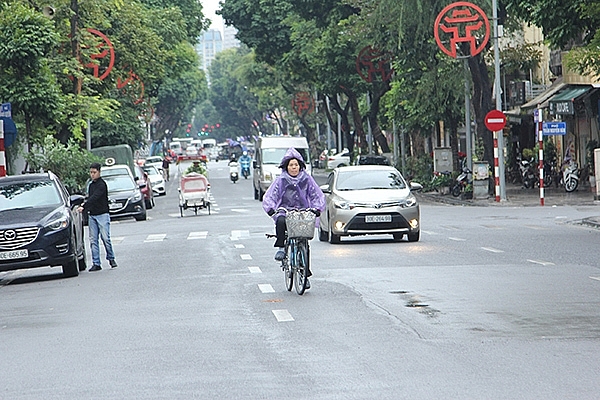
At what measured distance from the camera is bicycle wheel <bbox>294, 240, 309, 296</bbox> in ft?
47.6

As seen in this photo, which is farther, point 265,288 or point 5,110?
point 5,110

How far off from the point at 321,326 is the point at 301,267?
305 centimetres

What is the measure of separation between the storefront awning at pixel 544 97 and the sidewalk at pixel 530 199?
3.35 meters

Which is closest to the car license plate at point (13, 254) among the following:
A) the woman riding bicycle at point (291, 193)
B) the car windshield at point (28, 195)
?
the car windshield at point (28, 195)

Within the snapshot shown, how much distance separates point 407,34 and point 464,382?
36.1 m

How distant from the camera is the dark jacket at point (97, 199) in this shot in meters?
20.5

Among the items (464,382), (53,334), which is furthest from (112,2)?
(464,382)

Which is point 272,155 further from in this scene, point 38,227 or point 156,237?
point 38,227

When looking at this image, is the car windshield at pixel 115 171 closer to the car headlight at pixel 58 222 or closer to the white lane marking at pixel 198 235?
the white lane marking at pixel 198 235

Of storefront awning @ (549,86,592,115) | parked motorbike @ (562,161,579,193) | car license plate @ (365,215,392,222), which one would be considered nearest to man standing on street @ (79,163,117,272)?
car license plate @ (365,215,392,222)

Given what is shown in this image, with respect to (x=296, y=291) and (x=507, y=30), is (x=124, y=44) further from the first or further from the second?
(x=296, y=291)

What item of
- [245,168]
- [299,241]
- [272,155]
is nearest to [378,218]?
[299,241]

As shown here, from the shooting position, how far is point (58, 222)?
1897 cm

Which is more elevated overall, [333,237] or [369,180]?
[369,180]
